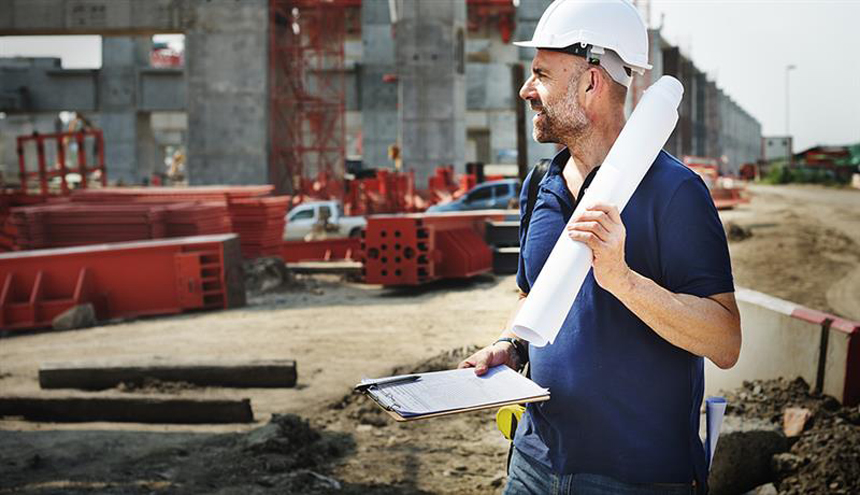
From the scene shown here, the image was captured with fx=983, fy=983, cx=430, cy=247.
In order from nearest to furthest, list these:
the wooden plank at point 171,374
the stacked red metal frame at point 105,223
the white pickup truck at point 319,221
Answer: the wooden plank at point 171,374 < the stacked red metal frame at point 105,223 < the white pickup truck at point 319,221

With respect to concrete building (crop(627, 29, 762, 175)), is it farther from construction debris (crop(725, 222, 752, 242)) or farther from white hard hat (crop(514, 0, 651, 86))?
white hard hat (crop(514, 0, 651, 86))

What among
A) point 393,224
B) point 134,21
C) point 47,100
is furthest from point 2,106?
point 393,224

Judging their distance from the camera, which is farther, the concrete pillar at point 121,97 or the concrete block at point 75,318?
the concrete pillar at point 121,97

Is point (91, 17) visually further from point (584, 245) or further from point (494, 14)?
point (584, 245)

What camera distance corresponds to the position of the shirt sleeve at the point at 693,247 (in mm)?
2311

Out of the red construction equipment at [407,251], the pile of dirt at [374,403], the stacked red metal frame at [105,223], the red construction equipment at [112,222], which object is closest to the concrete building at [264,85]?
the red construction equipment at [407,251]

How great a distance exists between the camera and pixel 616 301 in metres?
2.41

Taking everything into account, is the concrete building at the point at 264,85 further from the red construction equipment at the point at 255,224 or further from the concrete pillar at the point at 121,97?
the red construction equipment at the point at 255,224

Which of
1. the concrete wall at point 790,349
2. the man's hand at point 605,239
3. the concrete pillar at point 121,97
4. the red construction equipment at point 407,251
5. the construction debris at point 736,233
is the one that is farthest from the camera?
the concrete pillar at point 121,97

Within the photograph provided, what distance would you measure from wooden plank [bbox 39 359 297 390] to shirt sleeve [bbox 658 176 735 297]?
261 inches

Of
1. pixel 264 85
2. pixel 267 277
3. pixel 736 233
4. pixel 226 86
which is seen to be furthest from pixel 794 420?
pixel 226 86

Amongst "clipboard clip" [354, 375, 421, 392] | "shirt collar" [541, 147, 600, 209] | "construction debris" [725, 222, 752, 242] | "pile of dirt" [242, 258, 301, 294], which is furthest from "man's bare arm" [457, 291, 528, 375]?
"construction debris" [725, 222, 752, 242]

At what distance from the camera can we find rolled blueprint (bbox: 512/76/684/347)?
2223 millimetres

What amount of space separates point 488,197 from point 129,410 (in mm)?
17576
